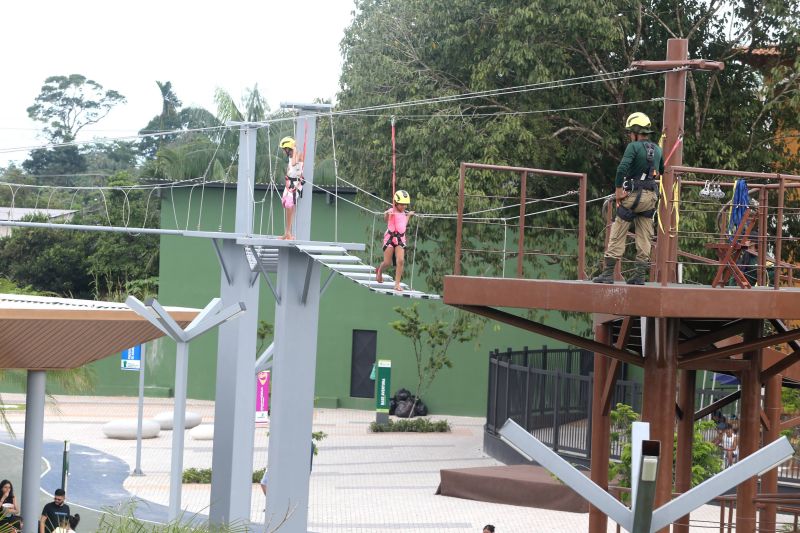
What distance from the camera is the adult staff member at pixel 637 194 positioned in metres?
10.3

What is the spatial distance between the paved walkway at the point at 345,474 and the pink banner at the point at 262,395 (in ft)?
2.23

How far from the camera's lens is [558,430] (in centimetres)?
2502

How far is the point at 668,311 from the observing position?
31.2ft

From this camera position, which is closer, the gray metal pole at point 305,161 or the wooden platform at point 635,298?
the wooden platform at point 635,298

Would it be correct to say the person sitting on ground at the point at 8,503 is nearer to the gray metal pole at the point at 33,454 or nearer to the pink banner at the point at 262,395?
the gray metal pole at the point at 33,454

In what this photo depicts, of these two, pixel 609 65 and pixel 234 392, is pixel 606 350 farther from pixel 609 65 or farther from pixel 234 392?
pixel 609 65

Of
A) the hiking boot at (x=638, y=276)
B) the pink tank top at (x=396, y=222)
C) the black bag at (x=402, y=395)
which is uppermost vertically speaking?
the pink tank top at (x=396, y=222)

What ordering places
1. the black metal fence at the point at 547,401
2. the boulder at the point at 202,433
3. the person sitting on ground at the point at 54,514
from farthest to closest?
1. the boulder at the point at 202,433
2. the black metal fence at the point at 547,401
3. the person sitting on ground at the point at 54,514

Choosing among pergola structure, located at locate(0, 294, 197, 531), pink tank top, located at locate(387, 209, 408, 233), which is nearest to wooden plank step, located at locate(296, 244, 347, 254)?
pink tank top, located at locate(387, 209, 408, 233)

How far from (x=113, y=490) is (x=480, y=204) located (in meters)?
9.32

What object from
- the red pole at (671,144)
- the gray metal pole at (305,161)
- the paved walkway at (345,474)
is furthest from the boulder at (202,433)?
the red pole at (671,144)

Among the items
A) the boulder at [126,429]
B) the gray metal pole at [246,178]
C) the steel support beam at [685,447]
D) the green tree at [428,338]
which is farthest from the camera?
the green tree at [428,338]

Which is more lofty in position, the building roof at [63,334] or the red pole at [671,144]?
the red pole at [671,144]

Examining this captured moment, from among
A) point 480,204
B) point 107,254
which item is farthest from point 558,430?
point 107,254
